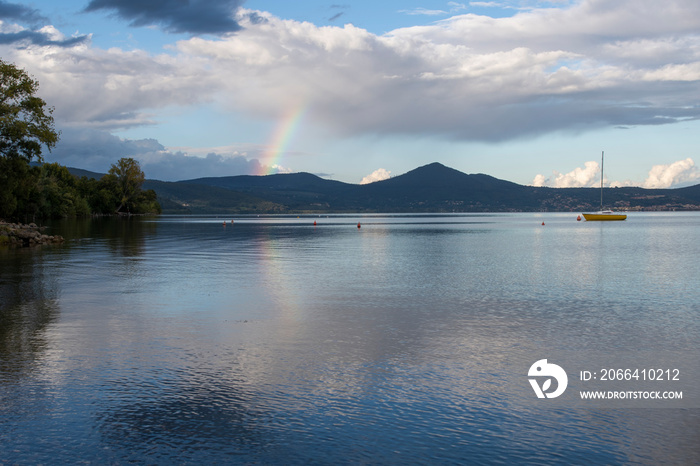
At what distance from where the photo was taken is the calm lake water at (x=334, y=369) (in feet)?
29.8

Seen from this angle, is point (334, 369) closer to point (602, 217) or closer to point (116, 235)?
point (116, 235)


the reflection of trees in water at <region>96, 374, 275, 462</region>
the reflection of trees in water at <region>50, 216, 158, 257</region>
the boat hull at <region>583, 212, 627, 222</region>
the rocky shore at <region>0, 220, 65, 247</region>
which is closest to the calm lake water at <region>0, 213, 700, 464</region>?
the reflection of trees in water at <region>96, 374, 275, 462</region>

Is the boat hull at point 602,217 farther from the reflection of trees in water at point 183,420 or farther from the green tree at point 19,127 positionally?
the reflection of trees in water at point 183,420

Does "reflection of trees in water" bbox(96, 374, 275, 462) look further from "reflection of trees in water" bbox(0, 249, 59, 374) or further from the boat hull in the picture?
the boat hull

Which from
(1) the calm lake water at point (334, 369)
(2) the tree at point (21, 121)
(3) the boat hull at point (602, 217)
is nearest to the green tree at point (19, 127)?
(2) the tree at point (21, 121)

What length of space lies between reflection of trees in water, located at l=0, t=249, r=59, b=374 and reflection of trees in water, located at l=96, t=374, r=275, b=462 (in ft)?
12.7

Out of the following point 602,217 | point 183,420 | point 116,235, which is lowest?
point 183,420

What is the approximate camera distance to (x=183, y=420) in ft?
33.0

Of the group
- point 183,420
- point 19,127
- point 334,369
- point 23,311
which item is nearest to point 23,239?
point 19,127

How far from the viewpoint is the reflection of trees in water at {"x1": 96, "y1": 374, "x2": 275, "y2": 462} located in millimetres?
8953

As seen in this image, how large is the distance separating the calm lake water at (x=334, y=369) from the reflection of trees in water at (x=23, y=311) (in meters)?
0.11

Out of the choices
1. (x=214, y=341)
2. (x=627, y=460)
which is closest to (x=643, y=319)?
(x=627, y=460)

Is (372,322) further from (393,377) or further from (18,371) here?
(18,371)

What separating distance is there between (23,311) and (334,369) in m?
13.0
